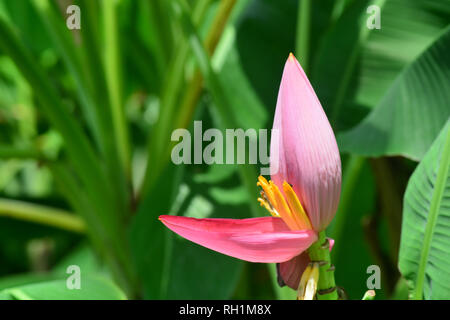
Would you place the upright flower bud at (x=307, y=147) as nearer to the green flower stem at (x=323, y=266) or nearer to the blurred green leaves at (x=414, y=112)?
the green flower stem at (x=323, y=266)

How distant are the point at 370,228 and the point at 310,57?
22cm

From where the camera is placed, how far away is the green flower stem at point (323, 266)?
0.31m

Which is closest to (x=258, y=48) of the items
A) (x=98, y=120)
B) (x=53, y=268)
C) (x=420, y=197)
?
(x=98, y=120)

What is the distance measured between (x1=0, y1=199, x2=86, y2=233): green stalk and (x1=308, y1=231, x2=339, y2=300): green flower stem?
1.68 ft

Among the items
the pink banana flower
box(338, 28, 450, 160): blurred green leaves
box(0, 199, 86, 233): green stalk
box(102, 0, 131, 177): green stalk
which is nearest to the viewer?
the pink banana flower

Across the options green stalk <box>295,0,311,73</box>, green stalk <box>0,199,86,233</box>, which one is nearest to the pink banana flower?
green stalk <box>295,0,311,73</box>

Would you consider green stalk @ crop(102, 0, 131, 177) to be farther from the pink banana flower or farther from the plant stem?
the pink banana flower

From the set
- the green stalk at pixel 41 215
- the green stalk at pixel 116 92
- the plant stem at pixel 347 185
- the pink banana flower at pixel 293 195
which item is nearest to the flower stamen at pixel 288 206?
the pink banana flower at pixel 293 195

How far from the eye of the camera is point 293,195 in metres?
0.30

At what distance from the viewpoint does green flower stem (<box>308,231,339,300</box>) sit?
1.03 feet

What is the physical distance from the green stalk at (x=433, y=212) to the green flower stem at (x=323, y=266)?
0.08 m

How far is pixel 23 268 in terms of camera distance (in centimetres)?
122
